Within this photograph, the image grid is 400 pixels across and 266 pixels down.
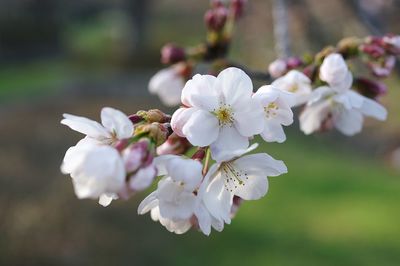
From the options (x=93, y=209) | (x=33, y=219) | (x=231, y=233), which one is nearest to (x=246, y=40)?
(x=231, y=233)

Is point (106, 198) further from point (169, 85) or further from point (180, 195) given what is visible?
point (169, 85)

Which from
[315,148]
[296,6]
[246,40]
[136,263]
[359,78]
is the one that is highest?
[359,78]

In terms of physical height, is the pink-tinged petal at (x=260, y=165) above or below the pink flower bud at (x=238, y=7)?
below

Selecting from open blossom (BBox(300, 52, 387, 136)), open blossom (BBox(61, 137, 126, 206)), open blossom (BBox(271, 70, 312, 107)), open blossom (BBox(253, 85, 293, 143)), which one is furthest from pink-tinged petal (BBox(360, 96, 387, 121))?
open blossom (BBox(61, 137, 126, 206))

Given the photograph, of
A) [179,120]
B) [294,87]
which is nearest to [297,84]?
[294,87]

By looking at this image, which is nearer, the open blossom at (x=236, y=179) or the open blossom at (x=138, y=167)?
the open blossom at (x=138, y=167)

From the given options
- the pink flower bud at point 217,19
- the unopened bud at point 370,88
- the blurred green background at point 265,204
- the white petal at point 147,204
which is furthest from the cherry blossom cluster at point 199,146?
the blurred green background at point 265,204

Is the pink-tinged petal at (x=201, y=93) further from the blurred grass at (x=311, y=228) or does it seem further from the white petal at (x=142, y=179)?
the blurred grass at (x=311, y=228)

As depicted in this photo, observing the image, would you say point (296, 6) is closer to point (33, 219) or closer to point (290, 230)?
point (290, 230)
